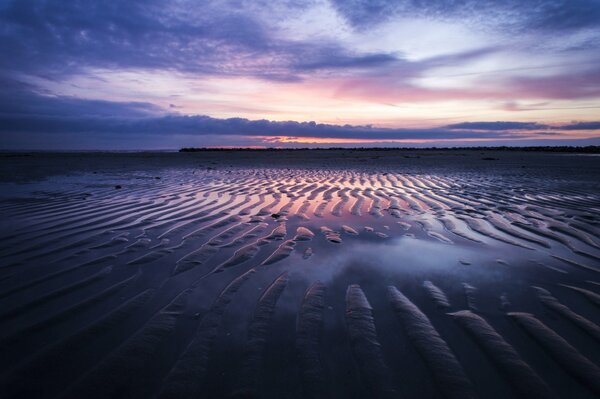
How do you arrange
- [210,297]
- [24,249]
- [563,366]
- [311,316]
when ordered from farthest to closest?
[24,249], [210,297], [311,316], [563,366]

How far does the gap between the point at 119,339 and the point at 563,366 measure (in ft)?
8.76

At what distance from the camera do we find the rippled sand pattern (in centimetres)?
190

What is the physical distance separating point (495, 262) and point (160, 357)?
10.9 ft

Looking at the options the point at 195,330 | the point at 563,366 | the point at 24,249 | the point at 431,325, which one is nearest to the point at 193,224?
the point at 24,249

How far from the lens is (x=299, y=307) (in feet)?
9.04

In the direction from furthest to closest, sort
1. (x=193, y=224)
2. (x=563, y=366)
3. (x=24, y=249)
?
(x=193, y=224)
(x=24, y=249)
(x=563, y=366)

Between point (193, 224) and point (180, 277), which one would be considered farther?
point (193, 224)

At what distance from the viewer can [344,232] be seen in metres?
5.05

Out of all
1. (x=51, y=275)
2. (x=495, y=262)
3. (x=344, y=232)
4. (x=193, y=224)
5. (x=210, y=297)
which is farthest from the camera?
(x=193, y=224)

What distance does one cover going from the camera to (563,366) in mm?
1980

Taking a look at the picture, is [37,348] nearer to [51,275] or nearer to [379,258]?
[51,275]

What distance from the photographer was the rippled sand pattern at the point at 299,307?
1.90 m

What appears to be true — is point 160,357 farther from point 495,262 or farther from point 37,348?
point 495,262

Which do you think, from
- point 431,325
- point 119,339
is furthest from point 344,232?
point 119,339
